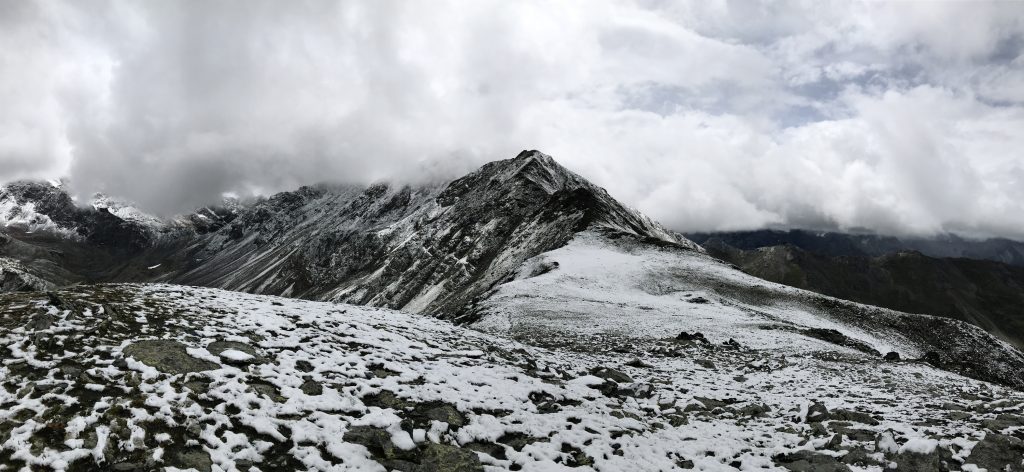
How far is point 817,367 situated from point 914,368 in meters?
6.99

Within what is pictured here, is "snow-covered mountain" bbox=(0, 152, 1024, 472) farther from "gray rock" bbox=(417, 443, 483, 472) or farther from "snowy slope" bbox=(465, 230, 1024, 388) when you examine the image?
"snowy slope" bbox=(465, 230, 1024, 388)

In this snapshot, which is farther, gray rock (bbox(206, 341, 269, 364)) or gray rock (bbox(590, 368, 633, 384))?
gray rock (bbox(590, 368, 633, 384))

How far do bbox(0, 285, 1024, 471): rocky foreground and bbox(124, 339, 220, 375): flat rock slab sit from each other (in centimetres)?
7

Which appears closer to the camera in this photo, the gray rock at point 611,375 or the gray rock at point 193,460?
the gray rock at point 193,460

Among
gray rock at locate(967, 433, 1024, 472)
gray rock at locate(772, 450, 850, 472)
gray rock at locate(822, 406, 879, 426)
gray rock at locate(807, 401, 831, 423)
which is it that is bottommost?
gray rock at locate(772, 450, 850, 472)

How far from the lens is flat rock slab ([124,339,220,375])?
40.5ft

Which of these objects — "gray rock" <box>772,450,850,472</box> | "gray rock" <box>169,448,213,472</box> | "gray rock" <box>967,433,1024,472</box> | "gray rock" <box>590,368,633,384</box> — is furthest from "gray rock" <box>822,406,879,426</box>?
"gray rock" <box>169,448,213,472</box>

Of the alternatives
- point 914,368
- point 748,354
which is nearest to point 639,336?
point 748,354

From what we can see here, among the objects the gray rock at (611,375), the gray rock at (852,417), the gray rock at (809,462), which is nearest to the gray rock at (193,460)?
the gray rock at (809,462)

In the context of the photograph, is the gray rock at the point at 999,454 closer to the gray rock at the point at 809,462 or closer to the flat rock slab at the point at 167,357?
the gray rock at the point at 809,462

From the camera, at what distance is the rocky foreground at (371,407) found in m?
9.85

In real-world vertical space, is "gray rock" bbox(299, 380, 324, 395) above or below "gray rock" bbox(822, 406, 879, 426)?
below

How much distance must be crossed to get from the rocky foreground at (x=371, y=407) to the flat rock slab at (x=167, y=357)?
0.07 meters

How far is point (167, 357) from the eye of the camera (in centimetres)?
1289
